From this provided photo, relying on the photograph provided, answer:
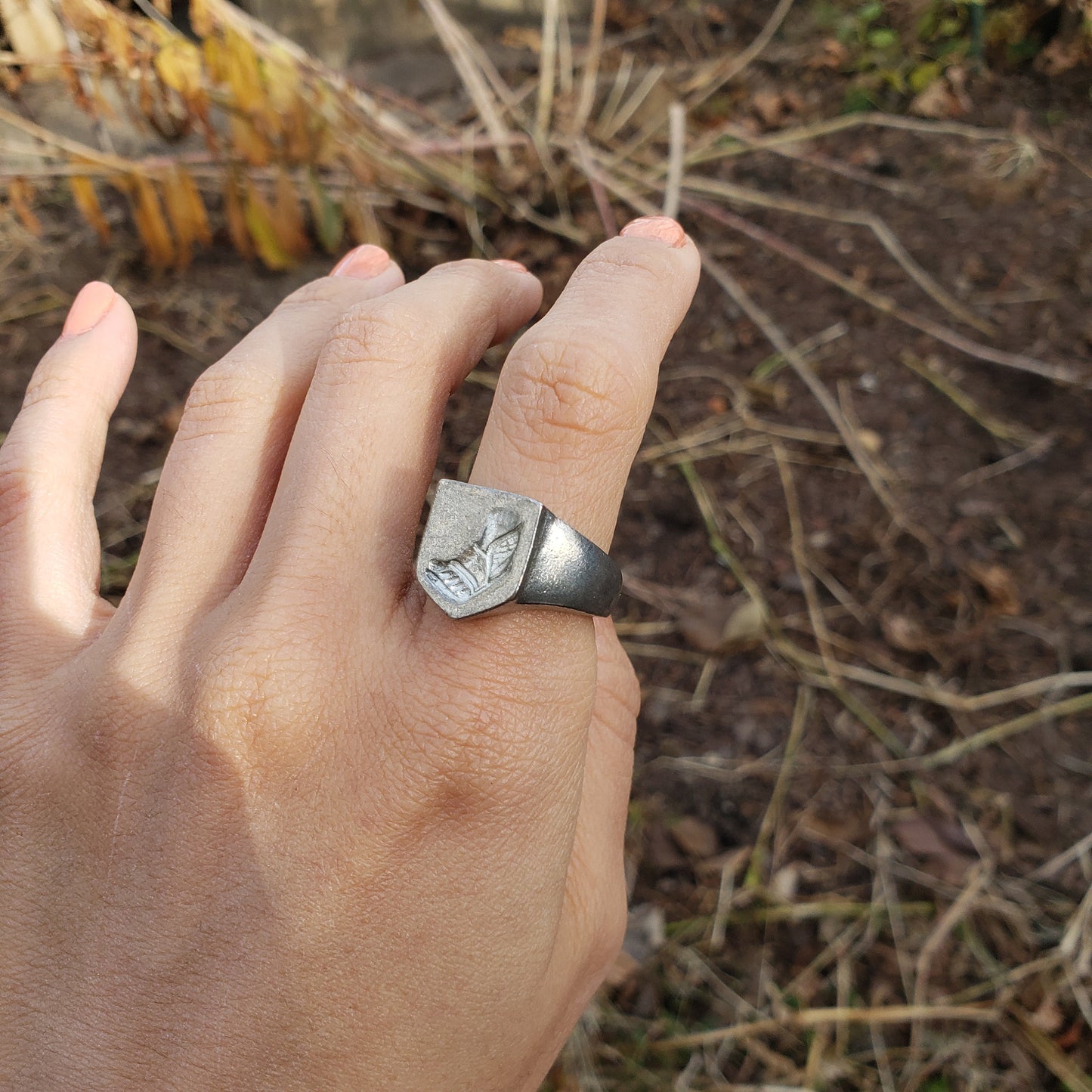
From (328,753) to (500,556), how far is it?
295mm

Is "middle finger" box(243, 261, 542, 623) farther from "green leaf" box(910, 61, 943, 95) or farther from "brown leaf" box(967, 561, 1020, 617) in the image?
"green leaf" box(910, 61, 943, 95)

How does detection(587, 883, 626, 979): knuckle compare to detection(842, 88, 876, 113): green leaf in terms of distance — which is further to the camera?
detection(842, 88, 876, 113): green leaf

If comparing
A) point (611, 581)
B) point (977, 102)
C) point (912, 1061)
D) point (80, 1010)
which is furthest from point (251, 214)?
point (912, 1061)

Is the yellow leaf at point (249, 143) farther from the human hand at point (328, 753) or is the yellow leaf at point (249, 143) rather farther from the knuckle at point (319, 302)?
the human hand at point (328, 753)

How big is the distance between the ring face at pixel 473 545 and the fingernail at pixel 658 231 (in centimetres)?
46

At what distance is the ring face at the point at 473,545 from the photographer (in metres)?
0.92

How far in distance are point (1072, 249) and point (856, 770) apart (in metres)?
1.64

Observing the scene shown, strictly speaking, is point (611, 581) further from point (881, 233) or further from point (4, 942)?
point (881, 233)

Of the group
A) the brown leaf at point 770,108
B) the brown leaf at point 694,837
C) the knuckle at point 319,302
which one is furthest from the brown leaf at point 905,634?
the brown leaf at point 770,108

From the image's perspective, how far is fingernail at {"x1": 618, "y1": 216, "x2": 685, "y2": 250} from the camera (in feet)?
3.88

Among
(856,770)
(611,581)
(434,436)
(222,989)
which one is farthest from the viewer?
(856,770)

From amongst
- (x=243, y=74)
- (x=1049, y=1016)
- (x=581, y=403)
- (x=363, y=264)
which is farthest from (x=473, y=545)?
(x=243, y=74)

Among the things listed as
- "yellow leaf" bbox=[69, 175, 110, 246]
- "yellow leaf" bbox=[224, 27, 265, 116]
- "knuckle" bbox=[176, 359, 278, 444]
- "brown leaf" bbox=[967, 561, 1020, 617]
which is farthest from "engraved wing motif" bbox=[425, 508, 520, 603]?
"yellow leaf" bbox=[69, 175, 110, 246]

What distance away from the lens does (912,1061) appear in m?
1.60
